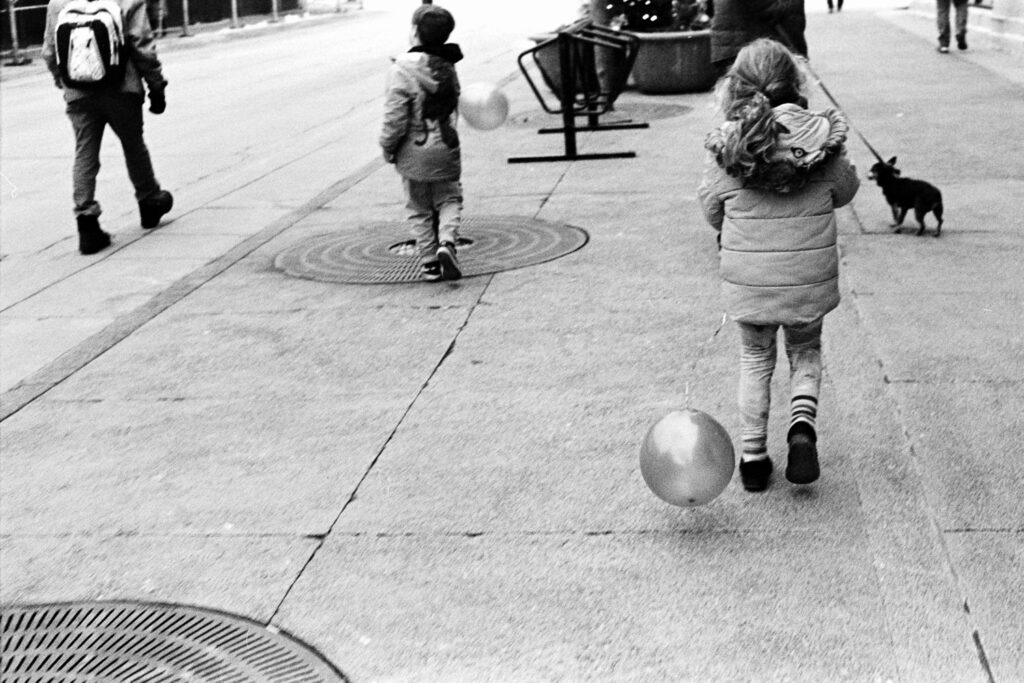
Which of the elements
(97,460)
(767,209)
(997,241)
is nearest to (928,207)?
(997,241)

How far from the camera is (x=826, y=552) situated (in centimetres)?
404

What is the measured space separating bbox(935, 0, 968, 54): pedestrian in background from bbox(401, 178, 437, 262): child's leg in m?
13.8

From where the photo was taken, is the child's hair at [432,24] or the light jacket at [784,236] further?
the child's hair at [432,24]

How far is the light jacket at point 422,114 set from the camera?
7583mm

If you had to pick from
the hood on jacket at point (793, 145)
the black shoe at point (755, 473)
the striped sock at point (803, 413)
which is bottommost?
the black shoe at point (755, 473)

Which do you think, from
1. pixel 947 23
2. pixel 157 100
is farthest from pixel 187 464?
pixel 947 23

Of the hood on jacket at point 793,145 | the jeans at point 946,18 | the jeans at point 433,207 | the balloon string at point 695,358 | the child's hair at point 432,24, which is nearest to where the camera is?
the hood on jacket at point 793,145

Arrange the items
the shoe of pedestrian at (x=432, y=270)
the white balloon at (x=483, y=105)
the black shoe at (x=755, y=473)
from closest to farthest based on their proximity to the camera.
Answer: the black shoe at (x=755, y=473), the shoe of pedestrian at (x=432, y=270), the white balloon at (x=483, y=105)

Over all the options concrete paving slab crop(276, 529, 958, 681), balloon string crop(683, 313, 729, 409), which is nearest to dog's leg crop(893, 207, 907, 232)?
→ balloon string crop(683, 313, 729, 409)

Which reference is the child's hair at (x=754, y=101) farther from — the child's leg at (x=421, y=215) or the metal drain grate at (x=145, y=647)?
the child's leg at (x=421, y=215)

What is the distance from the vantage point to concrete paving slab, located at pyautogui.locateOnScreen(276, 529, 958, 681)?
3.49 metres

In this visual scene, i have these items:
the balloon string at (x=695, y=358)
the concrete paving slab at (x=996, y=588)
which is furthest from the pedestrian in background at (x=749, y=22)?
the concrete paving slab at (x=996, y=588)

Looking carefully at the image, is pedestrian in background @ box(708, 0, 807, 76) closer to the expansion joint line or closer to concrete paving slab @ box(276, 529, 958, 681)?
the expansion joint line

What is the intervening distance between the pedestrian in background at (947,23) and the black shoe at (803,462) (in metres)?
16.6
